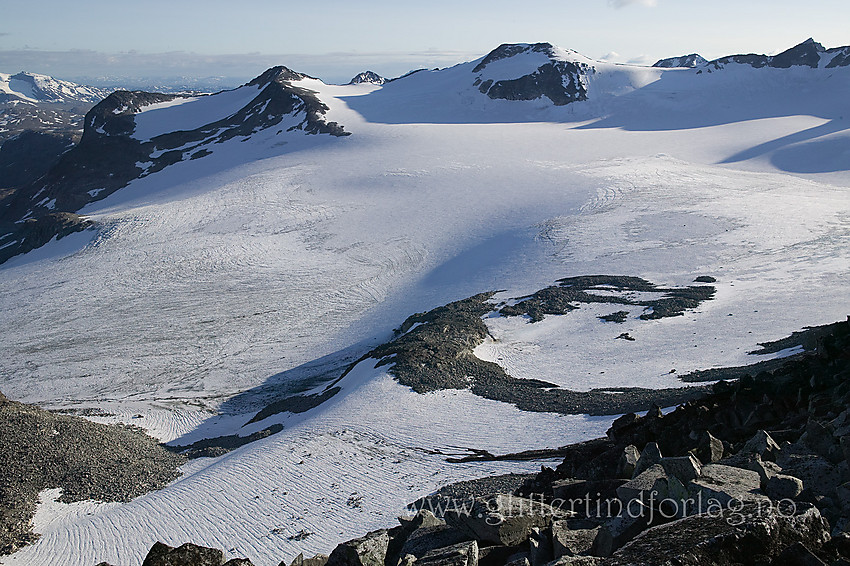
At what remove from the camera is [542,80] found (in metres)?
87.1

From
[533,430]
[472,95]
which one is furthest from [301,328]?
[472,95]

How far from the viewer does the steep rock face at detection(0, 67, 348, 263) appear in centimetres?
6819

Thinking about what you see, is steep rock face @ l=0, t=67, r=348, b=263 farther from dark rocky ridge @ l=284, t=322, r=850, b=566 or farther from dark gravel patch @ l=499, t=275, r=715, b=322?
dark rocky ridge @ l=284, t=322, r=850, b=566

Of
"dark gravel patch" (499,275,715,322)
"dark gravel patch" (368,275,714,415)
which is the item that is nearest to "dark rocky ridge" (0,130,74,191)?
"dark gravel patch" (368,275,714,415)

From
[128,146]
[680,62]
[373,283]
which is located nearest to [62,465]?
[373,283]

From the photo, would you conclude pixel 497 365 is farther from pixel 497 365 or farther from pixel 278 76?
pixel 278 76

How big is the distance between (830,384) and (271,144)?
217 ft

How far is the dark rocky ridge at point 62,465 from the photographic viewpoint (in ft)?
51.9

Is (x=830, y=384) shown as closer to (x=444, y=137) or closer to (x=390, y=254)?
(x=390, y=254)

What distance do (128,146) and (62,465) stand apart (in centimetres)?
6443

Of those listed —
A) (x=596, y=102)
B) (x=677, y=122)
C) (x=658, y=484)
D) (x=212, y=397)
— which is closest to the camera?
(x=658, y=484)

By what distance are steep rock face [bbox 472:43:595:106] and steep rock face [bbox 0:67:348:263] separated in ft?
82.0

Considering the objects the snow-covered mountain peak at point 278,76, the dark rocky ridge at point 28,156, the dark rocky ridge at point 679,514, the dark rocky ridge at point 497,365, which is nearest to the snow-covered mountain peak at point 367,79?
the snow-covered mountain peak at point 278,76

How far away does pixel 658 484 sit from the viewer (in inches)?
232
